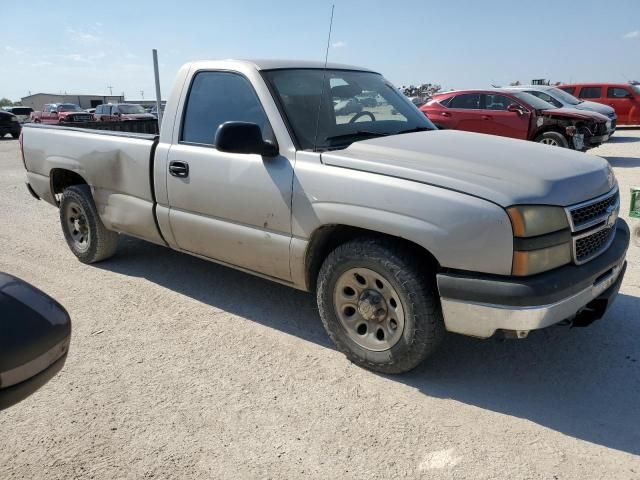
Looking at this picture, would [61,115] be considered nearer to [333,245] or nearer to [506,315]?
A: [333,245]

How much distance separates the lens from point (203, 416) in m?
2.88

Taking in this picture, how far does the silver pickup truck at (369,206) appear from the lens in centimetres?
272

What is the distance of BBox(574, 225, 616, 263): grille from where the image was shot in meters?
→ 2.94

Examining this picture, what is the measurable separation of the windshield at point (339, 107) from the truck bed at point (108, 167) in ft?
4.20

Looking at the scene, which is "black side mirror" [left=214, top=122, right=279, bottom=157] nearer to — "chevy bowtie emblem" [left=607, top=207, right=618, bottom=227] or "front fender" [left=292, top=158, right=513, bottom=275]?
"front fender" [left=292, top=158, right=513, bottom=275]

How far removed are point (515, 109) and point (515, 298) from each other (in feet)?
34.4

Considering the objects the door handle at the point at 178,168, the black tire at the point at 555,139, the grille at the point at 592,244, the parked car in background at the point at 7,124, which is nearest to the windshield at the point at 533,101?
the black tire at the point at 555,139

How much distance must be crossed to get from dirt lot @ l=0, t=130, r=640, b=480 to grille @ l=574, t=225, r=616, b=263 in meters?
0.75

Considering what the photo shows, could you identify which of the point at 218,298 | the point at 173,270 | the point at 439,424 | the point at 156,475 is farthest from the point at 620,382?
the point at 173,270

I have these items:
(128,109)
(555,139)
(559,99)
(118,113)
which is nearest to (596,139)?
(555,139)

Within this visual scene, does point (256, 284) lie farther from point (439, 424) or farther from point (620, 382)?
point (620, 382)

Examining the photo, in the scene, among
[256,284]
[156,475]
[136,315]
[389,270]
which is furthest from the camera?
[256,284]

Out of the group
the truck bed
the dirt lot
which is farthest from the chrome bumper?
the truck bed

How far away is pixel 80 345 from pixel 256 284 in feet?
5.10
